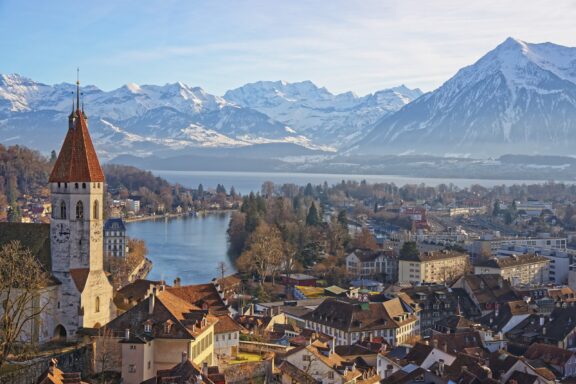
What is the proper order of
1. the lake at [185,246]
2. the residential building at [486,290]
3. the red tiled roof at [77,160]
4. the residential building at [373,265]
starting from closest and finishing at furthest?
the red tiled roof at [77,160] < the residential building at [486,290] < the lake at [185,246] < the residential building at [373,265]

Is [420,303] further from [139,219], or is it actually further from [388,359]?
[139,219]

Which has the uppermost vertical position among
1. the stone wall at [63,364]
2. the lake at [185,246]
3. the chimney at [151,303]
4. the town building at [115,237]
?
the chimney at [151,303]

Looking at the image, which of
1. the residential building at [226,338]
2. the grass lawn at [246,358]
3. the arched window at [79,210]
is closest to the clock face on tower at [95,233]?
the arched window at [79,210]

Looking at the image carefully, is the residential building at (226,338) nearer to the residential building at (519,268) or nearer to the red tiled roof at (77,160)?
the red tiled roof at (77,160)

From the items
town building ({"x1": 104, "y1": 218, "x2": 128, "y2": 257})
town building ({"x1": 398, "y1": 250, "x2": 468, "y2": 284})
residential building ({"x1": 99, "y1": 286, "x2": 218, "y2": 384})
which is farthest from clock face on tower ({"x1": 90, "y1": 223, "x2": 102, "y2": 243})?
town building ({"x1": 104, "y1": 218, "x2": 128, "y2": 257})

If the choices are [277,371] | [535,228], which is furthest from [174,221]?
[277,371]

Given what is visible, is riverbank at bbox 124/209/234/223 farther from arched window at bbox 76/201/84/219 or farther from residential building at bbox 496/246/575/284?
arched window at bbox 76/201/84/219

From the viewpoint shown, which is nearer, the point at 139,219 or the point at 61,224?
the point at 61,224
